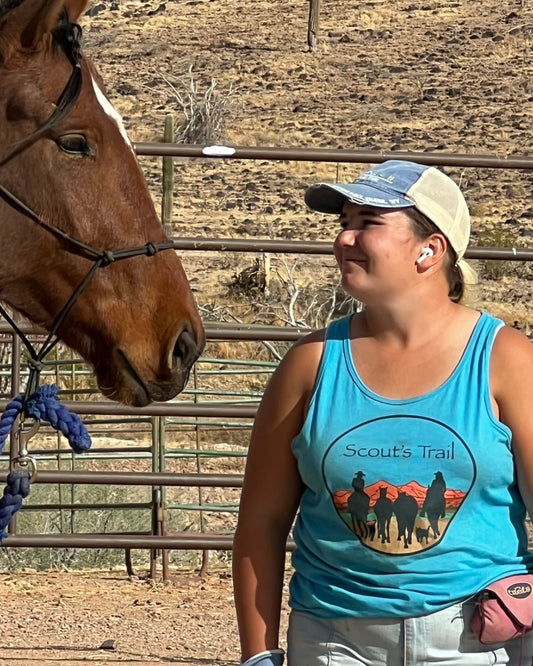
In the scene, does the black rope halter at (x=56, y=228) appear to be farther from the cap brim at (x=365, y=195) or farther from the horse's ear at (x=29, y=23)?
the cap brim at (x=365, y=195)

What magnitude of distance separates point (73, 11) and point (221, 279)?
13.7 metres

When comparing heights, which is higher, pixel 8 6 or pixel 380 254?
pixel 8 6

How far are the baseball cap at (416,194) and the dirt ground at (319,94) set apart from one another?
43.0ft

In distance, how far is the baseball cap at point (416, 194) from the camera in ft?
7.88

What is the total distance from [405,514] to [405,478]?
0.23 feet

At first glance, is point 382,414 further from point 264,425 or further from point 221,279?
point 221,279

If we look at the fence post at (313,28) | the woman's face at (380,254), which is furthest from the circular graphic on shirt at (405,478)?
the fence post at (313,28)

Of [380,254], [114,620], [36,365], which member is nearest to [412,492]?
[380,254]

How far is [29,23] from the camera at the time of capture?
10.4ft

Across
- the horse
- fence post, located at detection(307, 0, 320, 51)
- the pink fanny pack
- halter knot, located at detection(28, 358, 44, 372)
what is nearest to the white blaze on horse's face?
the horse

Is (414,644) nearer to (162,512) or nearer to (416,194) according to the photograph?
(416,194)

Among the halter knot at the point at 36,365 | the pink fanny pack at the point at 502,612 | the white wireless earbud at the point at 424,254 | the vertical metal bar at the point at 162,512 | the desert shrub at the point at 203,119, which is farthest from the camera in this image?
the desert shrub at the point at 203,119

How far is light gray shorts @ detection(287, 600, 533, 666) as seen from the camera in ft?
7.73

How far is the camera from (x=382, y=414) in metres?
2.38
